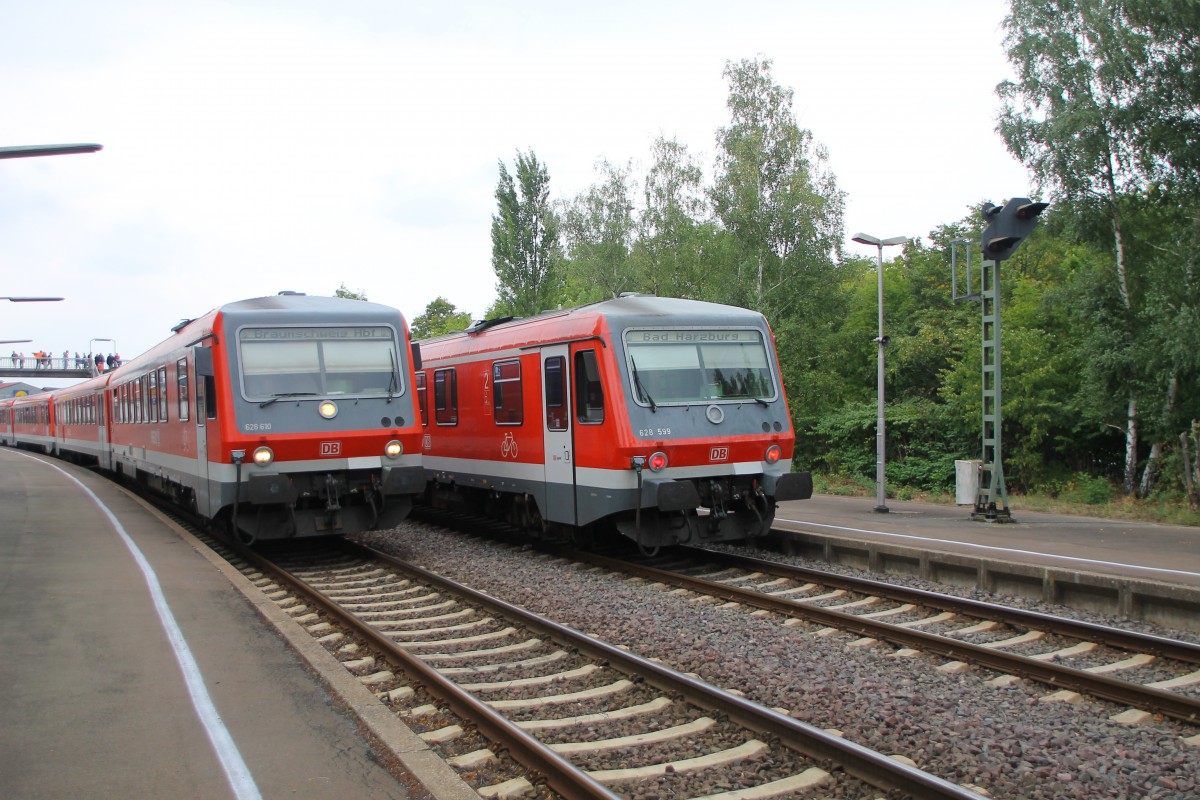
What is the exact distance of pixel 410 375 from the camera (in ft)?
41.4

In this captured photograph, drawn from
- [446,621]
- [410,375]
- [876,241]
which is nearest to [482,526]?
[410,375]

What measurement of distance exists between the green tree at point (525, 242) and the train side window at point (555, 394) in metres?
37.4

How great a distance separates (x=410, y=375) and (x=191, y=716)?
7.16 metres

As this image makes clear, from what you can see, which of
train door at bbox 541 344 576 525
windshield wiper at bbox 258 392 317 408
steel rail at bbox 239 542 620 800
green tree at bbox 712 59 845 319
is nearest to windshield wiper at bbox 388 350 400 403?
windshield wiper at bbox 258 392 317 408

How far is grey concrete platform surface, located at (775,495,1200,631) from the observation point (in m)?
9.05

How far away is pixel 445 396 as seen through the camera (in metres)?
16.2

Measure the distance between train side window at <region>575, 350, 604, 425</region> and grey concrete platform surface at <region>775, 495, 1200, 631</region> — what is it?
3476 millimetres

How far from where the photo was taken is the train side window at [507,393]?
13.3 metres

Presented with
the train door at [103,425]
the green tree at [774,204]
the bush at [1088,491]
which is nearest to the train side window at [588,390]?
the bush at [1088,491]

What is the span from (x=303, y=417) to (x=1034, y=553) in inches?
341

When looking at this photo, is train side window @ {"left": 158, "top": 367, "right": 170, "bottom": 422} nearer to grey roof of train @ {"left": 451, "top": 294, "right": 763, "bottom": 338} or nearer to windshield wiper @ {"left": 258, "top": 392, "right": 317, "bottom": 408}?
windshield wiper @ {"left": 258, "top": 392, "right": 317, "bottom": 408}

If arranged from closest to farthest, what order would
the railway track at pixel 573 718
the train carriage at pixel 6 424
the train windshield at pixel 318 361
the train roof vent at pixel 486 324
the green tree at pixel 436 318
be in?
the railway track at pixel 573 718, the train windshield at pixel 318 361, the train roof vent at pixel 486 324, the train carriage at pixel 6 424, the green tree at pixel 436 318

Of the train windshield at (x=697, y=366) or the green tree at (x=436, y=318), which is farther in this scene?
the green tree at (x=436, y=318)

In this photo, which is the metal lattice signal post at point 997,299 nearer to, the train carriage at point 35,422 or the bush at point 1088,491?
the bush at point 1088,491
